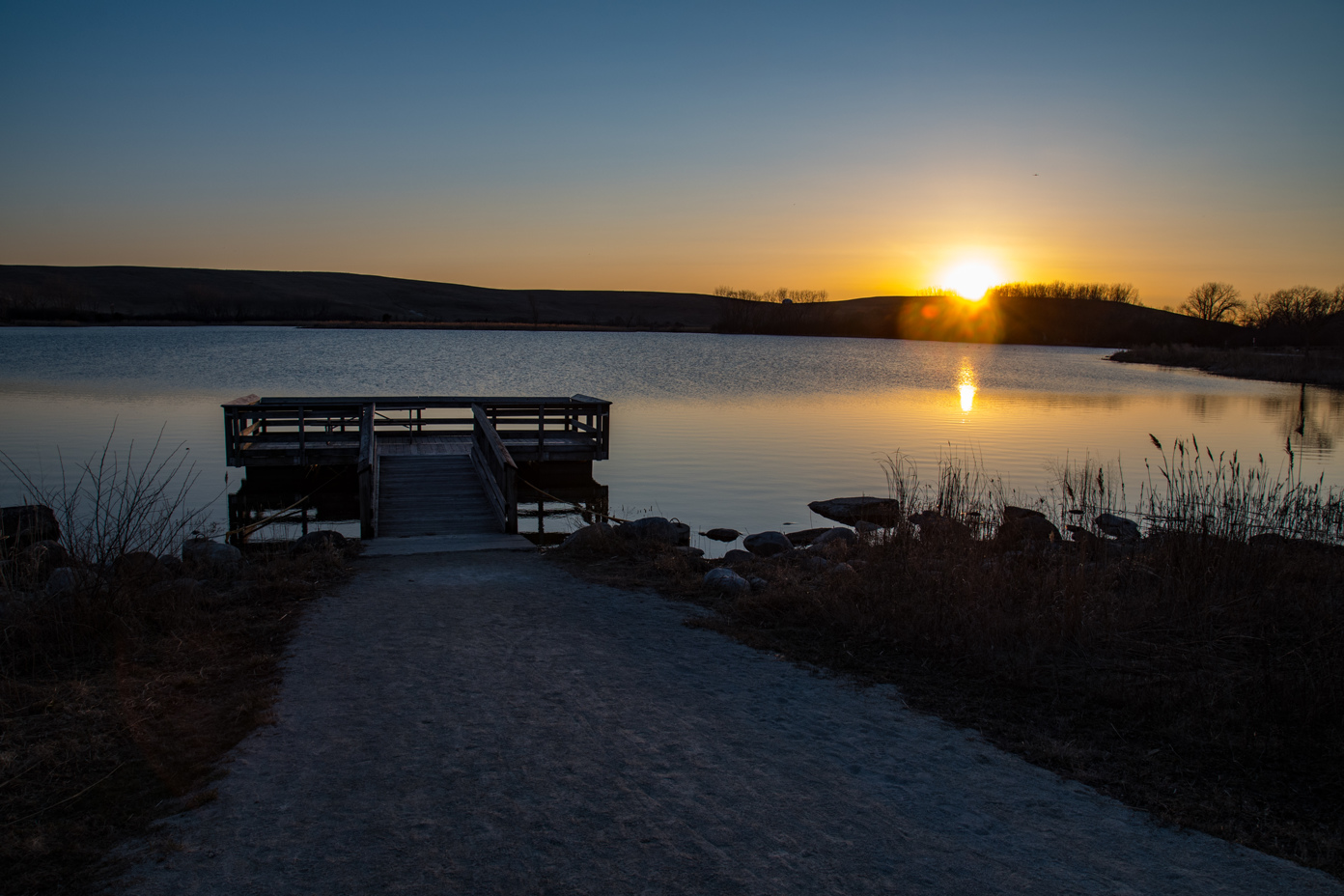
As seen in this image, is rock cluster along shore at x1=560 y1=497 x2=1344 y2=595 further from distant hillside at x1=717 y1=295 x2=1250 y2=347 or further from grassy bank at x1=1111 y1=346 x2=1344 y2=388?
distant hillside at x1=717 y1=295 x2=1250 y2=347

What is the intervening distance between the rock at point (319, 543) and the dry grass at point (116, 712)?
6.37 feet

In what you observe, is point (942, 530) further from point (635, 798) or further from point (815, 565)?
point (635, 798)

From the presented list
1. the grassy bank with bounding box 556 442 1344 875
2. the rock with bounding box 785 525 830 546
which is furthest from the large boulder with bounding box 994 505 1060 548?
the rock with bounding box 785 525 830 546

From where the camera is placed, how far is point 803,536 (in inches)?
536

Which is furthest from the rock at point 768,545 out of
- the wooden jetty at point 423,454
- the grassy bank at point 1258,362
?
the grassy bank at point 1258,362

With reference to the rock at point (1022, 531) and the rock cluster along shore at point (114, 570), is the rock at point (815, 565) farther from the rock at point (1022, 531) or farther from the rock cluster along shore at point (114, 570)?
the rock cluster along shore at point (114, 570)

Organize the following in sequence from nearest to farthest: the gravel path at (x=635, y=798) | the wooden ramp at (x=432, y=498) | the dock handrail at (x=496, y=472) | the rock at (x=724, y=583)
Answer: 1. the gravel path at (x=635, y=798)
2. the rock at (x=724, y=583)
3. the dock handrail at (x=496, y=472)
4. the wooden ramp at (x=432, y=498)

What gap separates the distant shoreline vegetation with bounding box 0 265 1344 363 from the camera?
108 meters

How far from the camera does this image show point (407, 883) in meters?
3.16

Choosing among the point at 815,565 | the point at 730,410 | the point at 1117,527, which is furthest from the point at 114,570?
the point at 730,410

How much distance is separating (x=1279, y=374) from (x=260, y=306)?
5188 inches

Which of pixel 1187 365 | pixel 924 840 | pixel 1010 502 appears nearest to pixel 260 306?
pixel 1187 365

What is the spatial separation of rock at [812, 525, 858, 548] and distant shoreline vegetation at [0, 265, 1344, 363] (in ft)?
310

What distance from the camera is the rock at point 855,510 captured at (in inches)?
591
